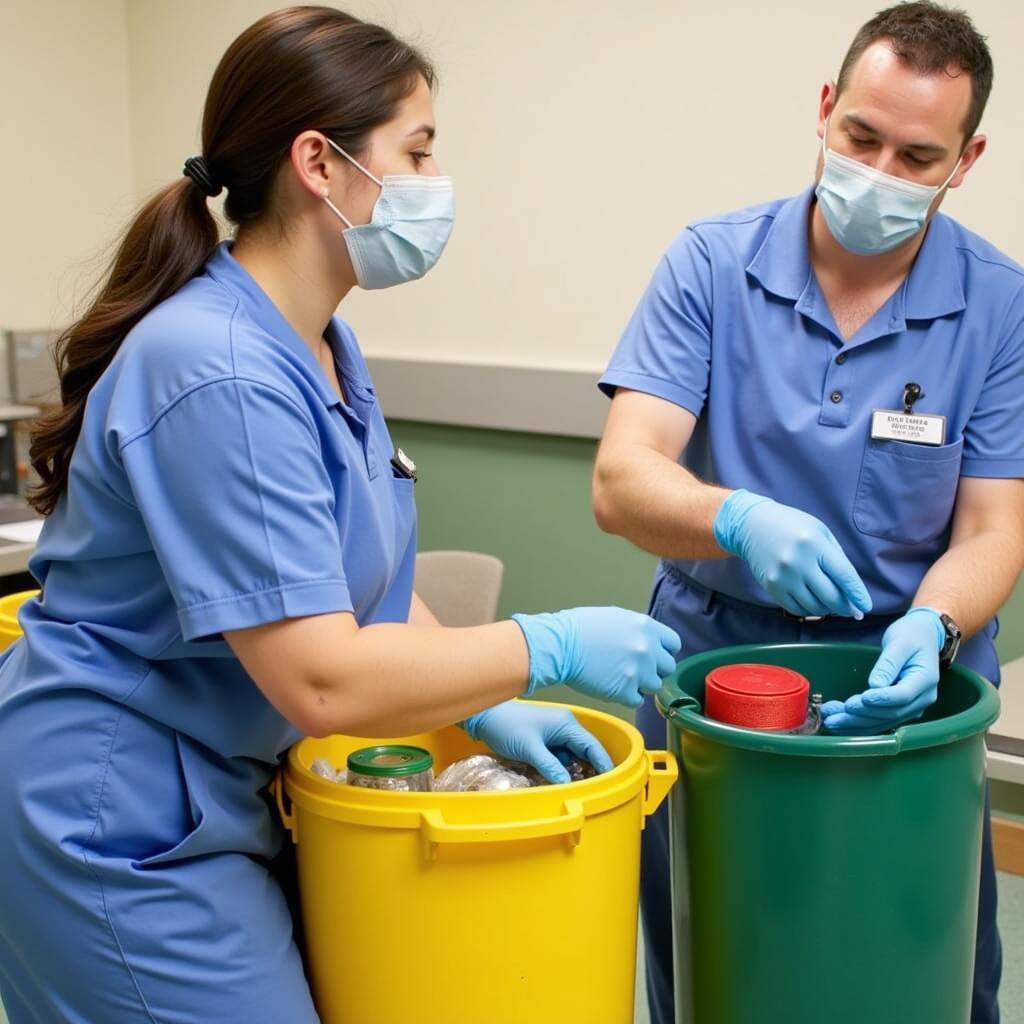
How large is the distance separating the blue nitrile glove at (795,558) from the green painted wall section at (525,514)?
1.75 m

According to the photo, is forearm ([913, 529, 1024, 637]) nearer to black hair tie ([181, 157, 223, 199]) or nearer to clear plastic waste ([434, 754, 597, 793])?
clear plastic waste ([434, 754, 597, 793])

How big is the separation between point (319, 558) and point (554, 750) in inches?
15.6

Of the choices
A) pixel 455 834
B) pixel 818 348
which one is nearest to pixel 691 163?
pixel 818 348

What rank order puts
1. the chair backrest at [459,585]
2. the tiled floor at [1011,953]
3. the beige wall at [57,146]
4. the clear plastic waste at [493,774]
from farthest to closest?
1. the beige wall at [57,146]
2. the chair backrest at [459,585]
3. the tiled floor at [1011,953]
4. the clear plastic waste at [493,774]

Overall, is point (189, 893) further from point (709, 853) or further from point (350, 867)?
point (709, 853)

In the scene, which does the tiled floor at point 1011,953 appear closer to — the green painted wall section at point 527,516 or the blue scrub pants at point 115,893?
the green painted wall section at point 527,516

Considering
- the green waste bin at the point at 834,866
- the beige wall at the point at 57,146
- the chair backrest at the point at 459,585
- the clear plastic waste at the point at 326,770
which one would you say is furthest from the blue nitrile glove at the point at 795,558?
the beige wall at the point at 57,146

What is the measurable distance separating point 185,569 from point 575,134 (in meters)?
2.36

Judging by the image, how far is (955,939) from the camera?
124 centimetres

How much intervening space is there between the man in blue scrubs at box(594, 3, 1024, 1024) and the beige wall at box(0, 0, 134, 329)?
2480 mm

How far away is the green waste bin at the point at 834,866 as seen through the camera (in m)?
1.17

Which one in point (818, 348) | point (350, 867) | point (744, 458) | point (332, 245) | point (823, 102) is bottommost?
point (350, 867)

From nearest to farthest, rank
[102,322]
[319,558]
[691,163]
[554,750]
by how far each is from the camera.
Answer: [319,558] → [102,322] → [554,750] → [691,163]

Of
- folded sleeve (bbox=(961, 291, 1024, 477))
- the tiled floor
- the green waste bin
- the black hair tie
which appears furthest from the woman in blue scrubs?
the tiled floor
